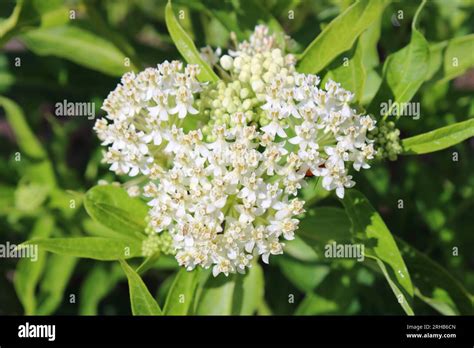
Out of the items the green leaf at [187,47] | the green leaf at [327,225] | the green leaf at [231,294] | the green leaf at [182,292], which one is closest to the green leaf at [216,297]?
the green leaf at [231,294]

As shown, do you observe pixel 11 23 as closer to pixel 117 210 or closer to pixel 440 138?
pixel 117 210

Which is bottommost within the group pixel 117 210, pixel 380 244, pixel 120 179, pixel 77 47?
pixel 380 244

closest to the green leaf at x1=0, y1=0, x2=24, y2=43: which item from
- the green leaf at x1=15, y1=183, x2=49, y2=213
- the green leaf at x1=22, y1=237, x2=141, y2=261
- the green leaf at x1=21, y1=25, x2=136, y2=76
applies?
the green leaf at x1=21, y1=25, x2=136, y2=76

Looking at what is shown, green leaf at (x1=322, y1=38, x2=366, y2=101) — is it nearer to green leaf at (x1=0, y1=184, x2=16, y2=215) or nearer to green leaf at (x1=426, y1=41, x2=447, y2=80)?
green leaf at (x1=426, y1=41, x2=447, y2=80)

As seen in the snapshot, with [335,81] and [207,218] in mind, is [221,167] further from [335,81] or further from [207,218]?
[335,81]

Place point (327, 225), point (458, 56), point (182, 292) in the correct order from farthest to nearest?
point (458, 56) < point (327, 225) < point (182, 292)

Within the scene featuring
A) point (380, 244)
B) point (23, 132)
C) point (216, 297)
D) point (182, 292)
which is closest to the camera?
point (380, 244)

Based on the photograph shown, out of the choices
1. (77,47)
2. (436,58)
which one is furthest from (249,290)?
(77,47)
